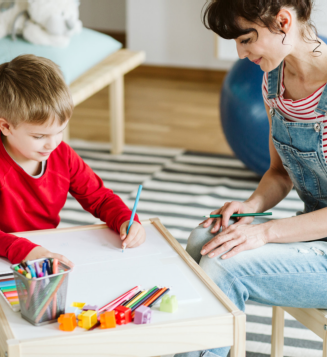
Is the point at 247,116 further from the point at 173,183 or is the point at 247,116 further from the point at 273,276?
the point at 273,276

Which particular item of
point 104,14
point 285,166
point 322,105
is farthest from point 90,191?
point 104,14

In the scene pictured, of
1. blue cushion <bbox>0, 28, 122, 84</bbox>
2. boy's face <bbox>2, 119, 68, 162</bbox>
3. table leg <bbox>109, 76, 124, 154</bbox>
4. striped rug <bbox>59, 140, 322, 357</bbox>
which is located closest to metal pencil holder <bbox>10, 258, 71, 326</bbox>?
boy's face <bbox>2, 119, 68, 162</bbox>

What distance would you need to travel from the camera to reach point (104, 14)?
5.34 metres

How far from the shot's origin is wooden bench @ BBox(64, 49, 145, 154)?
2.26 metres

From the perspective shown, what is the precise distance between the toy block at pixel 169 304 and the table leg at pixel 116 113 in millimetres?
2024

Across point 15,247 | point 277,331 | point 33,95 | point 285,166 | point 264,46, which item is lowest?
point 277,331

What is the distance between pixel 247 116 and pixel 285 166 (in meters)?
1.08

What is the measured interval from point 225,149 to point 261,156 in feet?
2.31

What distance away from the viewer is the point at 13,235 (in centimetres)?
98

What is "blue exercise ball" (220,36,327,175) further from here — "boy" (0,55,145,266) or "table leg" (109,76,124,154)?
"boy" (0,55,145,266)

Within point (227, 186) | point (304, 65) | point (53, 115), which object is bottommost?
point (227, 186)

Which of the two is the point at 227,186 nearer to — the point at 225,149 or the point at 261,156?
the point at 261,156

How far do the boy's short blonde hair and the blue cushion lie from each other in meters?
1.00

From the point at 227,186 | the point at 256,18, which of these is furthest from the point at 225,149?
the point at 256,18
